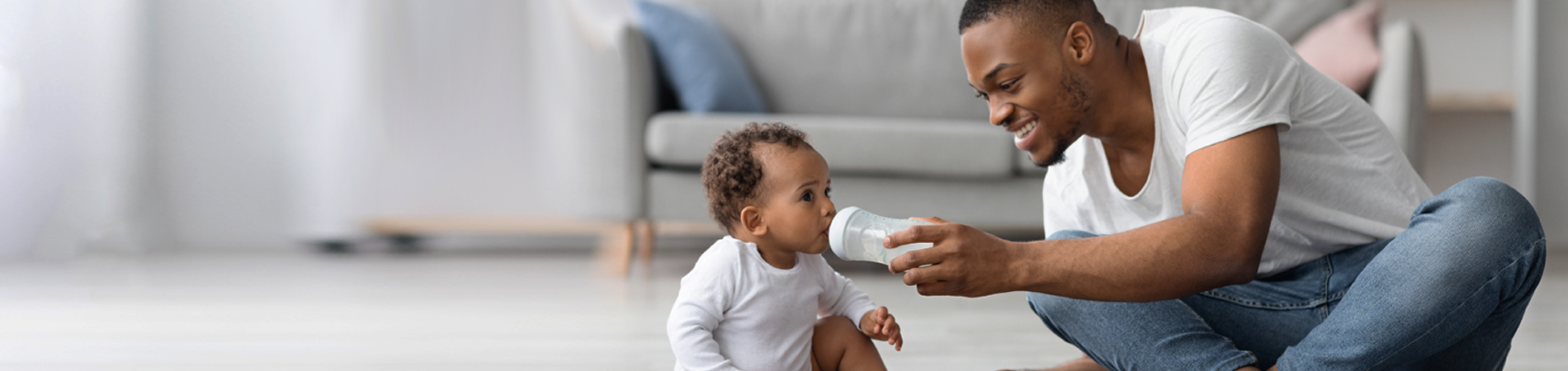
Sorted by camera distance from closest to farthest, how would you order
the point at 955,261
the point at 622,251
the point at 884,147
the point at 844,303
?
the point at 955,261 < the point at 844,303 < the point at 884,147 < the point at 622,251

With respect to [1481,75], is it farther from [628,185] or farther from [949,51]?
[628,185]

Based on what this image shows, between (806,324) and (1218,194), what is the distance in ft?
1.16

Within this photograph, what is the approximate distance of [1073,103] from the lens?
90 centimetres

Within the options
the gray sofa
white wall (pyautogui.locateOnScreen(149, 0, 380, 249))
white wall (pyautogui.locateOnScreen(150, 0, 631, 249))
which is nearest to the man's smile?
the gray sofa

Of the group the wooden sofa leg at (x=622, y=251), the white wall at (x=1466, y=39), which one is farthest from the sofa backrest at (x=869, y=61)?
the white wall at (x=1466, y=39)

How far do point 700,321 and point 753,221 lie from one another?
0.09 meters

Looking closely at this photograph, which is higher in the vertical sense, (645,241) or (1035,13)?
(1035,13)

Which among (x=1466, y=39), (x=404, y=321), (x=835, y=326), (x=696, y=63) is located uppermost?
(x=1466, y=39)

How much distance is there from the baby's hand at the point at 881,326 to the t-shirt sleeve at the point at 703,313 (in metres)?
0.12

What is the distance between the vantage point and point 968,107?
265 cm

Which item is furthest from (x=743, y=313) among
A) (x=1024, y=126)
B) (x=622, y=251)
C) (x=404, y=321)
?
(x=622, y=251)

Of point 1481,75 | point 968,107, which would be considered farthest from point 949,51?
point 1481,75

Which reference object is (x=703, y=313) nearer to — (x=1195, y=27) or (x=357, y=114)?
(x=1195, y=27)

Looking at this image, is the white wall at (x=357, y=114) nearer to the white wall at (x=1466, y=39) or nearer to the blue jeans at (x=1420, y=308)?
the blue jeans at (x=1420, y=308)
